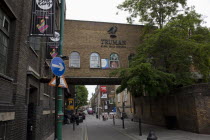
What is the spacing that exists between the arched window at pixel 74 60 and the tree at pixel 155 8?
7.02 metres

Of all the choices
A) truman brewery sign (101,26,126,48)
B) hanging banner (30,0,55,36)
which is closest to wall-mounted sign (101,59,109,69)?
truman brewery sign (101,26,126,48)

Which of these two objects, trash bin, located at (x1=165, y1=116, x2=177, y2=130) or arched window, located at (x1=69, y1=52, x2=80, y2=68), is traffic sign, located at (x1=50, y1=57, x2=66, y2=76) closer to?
trash bin, located at (x1=165, y1=116, x2=177, y2=130)

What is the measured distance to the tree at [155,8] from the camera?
684 inches

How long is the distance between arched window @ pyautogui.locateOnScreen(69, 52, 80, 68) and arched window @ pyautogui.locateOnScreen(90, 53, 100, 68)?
135 cm

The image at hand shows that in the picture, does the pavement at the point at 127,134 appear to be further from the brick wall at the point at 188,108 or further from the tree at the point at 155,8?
the tree at the point at 155,8

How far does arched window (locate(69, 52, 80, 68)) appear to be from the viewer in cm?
1879

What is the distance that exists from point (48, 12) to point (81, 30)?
Result: 12435 millimetres

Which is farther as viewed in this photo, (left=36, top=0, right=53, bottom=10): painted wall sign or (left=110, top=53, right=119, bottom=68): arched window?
(left=110, top=53, right=119, bottom=68): arched window

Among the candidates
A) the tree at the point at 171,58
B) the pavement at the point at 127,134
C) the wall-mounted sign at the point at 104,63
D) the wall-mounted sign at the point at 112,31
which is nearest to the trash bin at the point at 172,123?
the pavement at the point at 127,134

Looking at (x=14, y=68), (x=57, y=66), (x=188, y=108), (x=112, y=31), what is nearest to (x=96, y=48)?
(x=112, y=31)

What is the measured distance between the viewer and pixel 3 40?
6.18 meters

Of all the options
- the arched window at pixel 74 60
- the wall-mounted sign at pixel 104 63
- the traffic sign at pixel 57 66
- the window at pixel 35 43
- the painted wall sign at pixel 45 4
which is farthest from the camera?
the wall-mounted sign at pixel 104 63

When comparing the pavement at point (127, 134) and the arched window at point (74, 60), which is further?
the arched window at point (74, 60)

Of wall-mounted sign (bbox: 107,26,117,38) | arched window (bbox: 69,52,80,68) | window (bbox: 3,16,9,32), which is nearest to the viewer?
window (bbox: 3,16,9,32)
